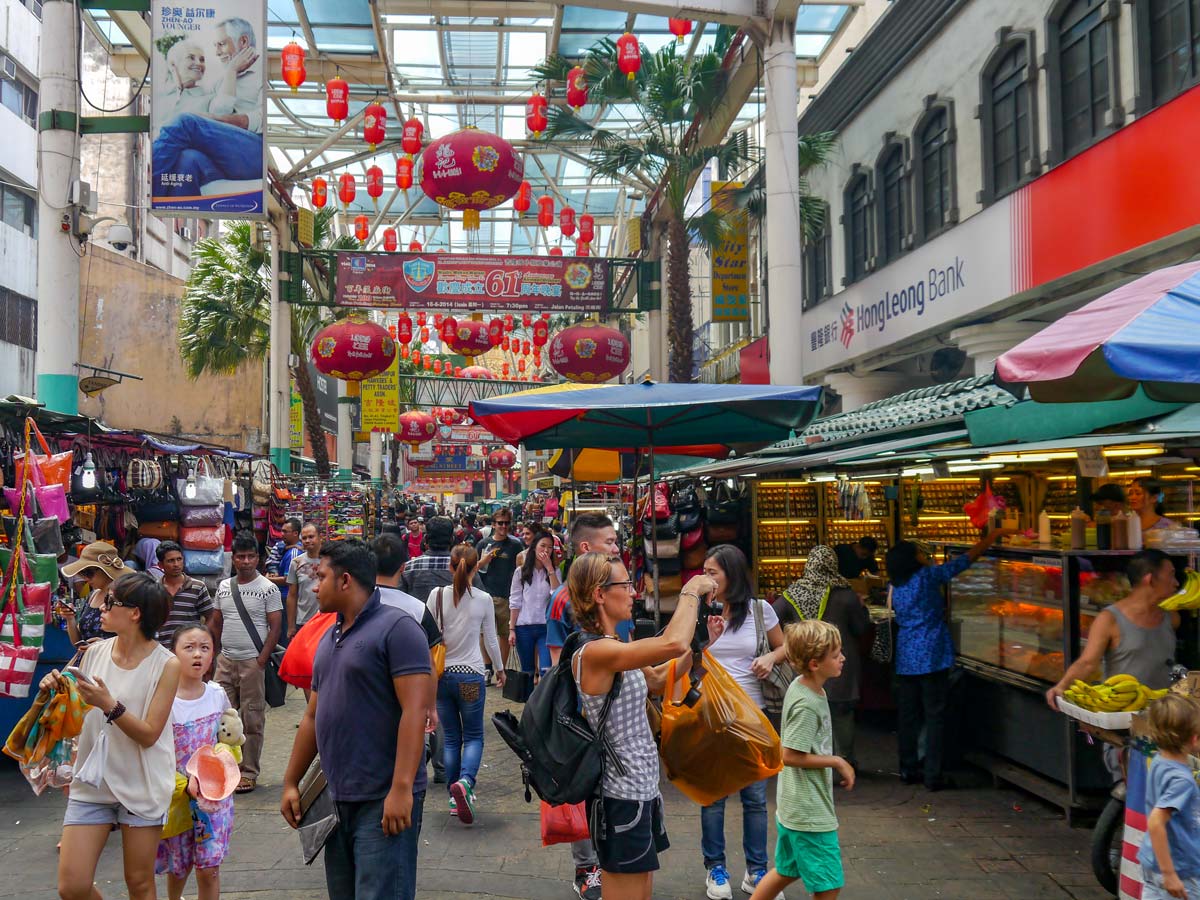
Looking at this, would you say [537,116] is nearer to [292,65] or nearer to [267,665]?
[292,65]

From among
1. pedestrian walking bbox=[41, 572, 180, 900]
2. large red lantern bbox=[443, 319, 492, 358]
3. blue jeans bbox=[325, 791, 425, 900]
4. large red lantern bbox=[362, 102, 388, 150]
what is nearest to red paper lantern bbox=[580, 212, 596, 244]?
large red lantern bbox=[443, 319, 492, 358]

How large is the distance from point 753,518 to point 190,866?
805 centimetres

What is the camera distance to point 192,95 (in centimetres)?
1112

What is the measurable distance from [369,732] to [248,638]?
14.8 ft

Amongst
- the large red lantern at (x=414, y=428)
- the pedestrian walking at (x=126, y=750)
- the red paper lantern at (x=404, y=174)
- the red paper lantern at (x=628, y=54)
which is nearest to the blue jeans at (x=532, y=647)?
the pedestrian walking at (x=126, y=750)

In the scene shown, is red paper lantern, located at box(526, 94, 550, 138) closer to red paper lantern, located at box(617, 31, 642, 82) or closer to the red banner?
red paper lantern, located at box(617, 31, 642, 82)

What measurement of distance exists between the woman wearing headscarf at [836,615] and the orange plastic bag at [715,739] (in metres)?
3.35

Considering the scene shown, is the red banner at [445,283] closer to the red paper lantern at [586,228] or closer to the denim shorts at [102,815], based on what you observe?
the red paper lantern at [586,228]

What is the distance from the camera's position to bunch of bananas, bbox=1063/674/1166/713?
5.20 metres

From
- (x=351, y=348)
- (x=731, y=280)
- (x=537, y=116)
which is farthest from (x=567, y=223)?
(x=351, y=348)

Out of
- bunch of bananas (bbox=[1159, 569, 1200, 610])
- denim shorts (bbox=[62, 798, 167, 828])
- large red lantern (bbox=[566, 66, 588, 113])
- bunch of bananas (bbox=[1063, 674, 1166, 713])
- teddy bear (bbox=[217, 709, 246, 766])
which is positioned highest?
large red lantern (bbox=[566, 66, 588, 113])

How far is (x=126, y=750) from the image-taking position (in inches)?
167

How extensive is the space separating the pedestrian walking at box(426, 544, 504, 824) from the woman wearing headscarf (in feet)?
7.20

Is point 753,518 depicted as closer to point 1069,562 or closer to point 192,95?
point 1069,562
